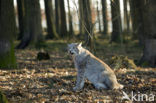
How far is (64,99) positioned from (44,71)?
4.42m

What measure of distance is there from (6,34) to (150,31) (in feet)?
26.9

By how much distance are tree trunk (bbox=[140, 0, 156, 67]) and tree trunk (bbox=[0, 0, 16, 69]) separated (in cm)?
782

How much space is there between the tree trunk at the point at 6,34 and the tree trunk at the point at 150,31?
7.82 m

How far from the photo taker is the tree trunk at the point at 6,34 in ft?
37.1

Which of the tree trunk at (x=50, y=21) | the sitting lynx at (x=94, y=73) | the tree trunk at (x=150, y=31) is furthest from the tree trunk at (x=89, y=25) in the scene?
the tree trunk at (x=50, y=21)

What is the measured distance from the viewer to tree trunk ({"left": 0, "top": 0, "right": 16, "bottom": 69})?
1132 cm

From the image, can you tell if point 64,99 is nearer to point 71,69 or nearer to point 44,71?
point 44,71

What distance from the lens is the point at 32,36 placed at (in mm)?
21047

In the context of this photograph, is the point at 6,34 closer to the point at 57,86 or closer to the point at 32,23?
the point at 57,86

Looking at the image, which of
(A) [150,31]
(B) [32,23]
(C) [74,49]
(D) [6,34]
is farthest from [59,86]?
(B) [32,23]

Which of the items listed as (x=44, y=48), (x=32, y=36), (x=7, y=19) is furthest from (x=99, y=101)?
(x=32, y=36)

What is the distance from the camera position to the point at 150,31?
1416 cm

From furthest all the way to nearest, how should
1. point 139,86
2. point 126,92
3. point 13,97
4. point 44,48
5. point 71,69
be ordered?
point 44,48 < point 71,69 < point 139,86 < point 126,92 < point 13,97

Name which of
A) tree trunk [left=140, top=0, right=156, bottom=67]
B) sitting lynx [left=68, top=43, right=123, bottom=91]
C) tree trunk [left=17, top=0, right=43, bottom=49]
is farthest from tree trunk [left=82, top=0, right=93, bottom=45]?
tree trunk [left=17, top=0, right=43, bottom=49]
